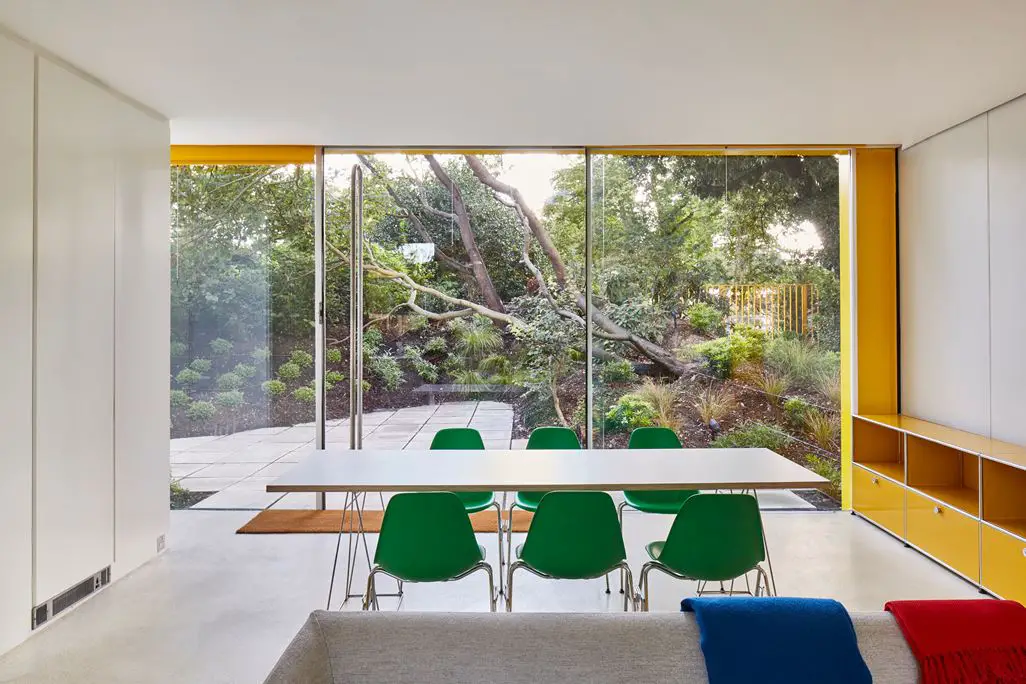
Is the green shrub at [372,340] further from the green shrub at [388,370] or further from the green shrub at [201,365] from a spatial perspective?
the green shrub at [201,365]

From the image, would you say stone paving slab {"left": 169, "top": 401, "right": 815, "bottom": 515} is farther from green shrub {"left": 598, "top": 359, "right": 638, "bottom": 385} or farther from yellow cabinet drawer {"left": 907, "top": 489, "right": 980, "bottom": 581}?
yellow cabinet drawer {"left": 907, "top": 489, "right": 980, "bottom": 581}

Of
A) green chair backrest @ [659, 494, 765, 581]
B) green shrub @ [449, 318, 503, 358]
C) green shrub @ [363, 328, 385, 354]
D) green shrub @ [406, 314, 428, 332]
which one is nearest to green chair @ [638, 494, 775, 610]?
green chair backrest @ [659, 494, 765, 581]

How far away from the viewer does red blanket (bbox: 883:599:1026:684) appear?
5.34ft

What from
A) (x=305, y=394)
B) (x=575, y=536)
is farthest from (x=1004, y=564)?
(x=305, y=394)

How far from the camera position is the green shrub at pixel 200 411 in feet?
16.8

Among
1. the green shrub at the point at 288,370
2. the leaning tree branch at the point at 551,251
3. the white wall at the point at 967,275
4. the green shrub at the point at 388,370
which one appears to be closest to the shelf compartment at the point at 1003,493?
the white wall at the point at 967,275

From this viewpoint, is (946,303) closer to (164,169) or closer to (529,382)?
(529,382)

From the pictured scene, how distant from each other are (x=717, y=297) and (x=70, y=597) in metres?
4.71

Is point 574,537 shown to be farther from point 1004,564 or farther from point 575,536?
point 1004,564

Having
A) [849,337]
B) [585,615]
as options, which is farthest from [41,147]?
[849,337]

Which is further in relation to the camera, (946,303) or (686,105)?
(946,303)

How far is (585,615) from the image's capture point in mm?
1755

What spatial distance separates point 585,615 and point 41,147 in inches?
133

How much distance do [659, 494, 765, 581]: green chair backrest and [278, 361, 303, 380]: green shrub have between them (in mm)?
3573
